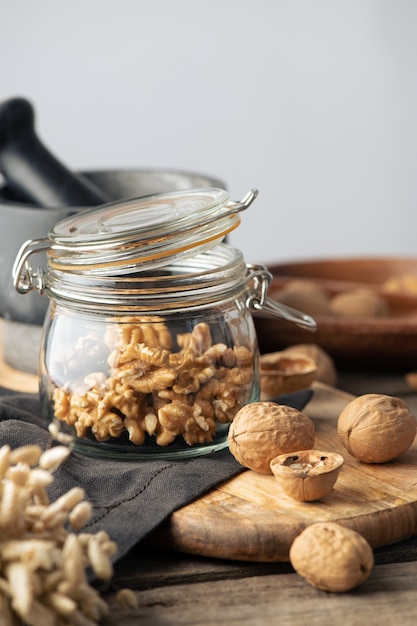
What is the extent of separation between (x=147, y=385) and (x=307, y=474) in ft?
0.67

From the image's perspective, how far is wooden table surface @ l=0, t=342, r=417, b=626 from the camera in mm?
759

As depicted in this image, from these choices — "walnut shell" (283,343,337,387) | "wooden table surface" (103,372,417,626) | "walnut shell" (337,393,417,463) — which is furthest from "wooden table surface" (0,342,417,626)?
"walnut shell" (283,343,337,387)

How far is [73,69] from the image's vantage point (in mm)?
2551

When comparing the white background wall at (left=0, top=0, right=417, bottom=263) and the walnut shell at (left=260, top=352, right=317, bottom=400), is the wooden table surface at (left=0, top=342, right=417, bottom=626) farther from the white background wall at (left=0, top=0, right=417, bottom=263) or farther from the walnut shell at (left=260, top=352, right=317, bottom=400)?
the white background wall at (left=0, top=0, right=417, bottom=263)

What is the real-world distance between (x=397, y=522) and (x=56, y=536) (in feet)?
1.12

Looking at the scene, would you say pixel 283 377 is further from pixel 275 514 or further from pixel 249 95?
pixel 249 95

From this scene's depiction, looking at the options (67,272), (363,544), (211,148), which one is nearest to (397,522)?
(363,544)

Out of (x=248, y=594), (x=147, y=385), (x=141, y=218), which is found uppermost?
(x=141, y=218)

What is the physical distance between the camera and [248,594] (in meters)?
0.80

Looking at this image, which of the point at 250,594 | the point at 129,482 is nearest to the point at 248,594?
the point at 250,594

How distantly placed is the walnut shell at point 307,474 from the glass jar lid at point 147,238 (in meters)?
0.26

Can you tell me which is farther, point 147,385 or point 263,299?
point 263,299

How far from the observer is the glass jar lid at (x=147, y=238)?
0.98 metres

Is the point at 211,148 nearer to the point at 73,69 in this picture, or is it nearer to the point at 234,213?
the point at 73,69
